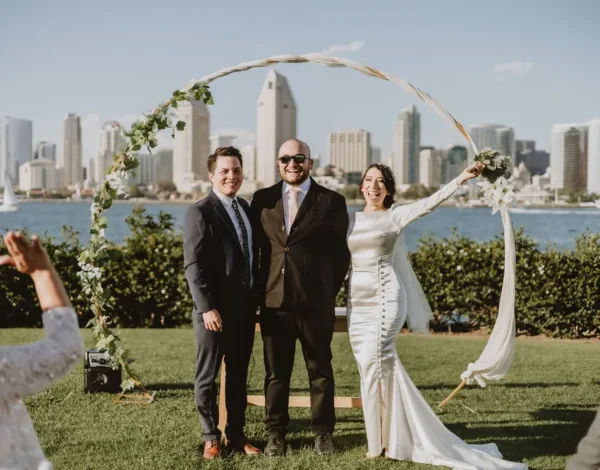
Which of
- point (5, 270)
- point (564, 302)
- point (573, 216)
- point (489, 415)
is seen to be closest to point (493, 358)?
point (489, 415)

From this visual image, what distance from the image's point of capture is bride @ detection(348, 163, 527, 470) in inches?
200

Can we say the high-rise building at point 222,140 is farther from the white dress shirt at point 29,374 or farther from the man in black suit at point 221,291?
the white dress shirt at point 29,374

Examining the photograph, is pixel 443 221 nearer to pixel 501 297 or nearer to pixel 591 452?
pixel 501 297

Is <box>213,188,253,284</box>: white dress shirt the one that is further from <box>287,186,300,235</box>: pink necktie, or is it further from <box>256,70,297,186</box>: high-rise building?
<box>256,70,297,186</box>: high-rise building

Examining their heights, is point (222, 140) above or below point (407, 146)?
below

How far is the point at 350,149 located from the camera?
7925 cm

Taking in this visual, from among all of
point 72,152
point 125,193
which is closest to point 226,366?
point 125,193

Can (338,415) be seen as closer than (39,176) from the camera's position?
Yes

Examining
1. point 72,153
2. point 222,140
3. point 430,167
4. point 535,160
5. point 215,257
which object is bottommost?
point 215,257

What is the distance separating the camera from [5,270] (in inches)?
422

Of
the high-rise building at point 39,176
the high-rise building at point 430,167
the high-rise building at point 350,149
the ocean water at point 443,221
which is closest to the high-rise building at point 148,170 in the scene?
the ocean water at point 443,221

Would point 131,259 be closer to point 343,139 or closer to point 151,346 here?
point 151,346

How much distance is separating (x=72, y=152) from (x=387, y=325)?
74845mm

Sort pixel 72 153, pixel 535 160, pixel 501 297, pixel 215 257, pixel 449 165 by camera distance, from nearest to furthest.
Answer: pixel 215 257 → pixel 501 297 → pixel 449 165 → pixel 72 153 → pixel 535 160
